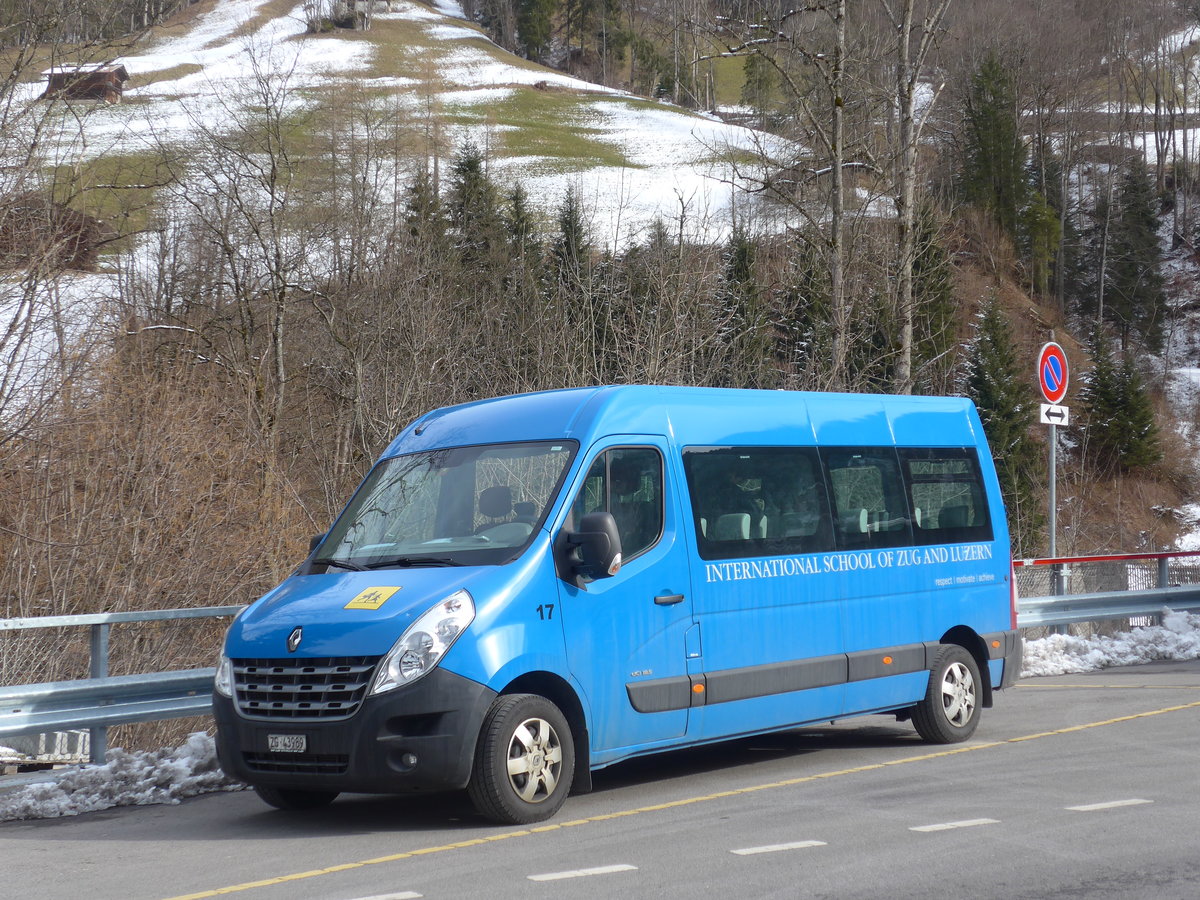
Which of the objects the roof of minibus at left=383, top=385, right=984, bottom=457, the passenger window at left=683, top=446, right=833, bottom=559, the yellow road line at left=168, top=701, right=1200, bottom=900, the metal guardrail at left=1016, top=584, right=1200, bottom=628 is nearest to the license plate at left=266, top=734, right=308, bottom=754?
the yellow road line at left=168, top=701, right=1200, bottom=900

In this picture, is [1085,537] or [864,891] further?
[1085,537]

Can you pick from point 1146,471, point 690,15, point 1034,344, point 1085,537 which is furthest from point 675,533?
point 1034,344

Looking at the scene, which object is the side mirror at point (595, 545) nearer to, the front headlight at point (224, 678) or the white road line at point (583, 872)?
the white road line at point (583, 872)

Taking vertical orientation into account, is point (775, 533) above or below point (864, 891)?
above

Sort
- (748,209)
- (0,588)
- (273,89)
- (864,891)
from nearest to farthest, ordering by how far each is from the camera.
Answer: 1. (864,891)
2. (0,588)
3. (273,89)
4. (748,209)

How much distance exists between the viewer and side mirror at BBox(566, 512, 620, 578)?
7324 mm

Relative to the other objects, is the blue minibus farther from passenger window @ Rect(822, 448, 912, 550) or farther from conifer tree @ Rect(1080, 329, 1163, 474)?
conifer tree @ Rect(1080, 329, 1163, 474)

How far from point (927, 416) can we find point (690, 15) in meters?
11.6

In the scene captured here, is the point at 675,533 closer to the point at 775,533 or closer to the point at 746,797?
the point at 775,533

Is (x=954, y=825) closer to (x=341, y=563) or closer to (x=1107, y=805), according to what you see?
(x=1107, y=805)

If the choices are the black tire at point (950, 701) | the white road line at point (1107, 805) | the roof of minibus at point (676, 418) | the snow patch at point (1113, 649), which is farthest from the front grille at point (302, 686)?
the snow patch at point (1113, 649)

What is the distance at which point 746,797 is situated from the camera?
7.96 metres

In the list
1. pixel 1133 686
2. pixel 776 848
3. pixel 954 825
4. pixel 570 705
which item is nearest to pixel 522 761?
pixel 570 705

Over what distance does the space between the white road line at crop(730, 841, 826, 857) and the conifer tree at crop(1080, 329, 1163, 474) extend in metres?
50.1
